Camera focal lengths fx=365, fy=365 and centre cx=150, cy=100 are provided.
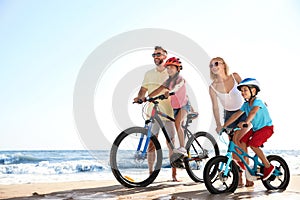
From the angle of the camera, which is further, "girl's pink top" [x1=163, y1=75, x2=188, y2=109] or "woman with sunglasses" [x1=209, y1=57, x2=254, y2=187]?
"girl's pink top" [x1=163, y1=75, x2=188, y2=109]

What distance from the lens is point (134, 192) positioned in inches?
178

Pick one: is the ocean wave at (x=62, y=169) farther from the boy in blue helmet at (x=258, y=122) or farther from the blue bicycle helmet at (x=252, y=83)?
→ the blue bicycle helmet at (x=252, y=83)

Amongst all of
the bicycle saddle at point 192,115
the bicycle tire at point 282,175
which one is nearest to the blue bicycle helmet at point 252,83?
the bicycle tire at point 282,175

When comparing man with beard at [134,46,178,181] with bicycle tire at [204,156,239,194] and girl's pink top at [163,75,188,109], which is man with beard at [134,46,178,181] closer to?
girl's pink top at [163,75,188,109]

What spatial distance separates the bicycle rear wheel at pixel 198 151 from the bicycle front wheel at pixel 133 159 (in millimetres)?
602

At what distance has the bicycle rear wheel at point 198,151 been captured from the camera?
18.3 ft

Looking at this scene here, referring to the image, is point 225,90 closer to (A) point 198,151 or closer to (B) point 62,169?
(A) point 198,151

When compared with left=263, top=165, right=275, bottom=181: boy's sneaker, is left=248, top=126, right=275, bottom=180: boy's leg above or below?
above

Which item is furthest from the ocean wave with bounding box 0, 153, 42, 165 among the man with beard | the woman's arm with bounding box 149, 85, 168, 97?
the woman's arm with bounding box 149, 85, 168, 97

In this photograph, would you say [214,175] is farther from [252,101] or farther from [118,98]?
[118,98]

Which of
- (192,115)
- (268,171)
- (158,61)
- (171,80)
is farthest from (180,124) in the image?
(268,171)

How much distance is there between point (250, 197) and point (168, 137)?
1.46 metres

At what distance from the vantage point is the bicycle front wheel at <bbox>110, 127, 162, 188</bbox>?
4.79 meters

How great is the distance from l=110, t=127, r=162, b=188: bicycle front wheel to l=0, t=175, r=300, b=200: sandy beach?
0.49 feet
